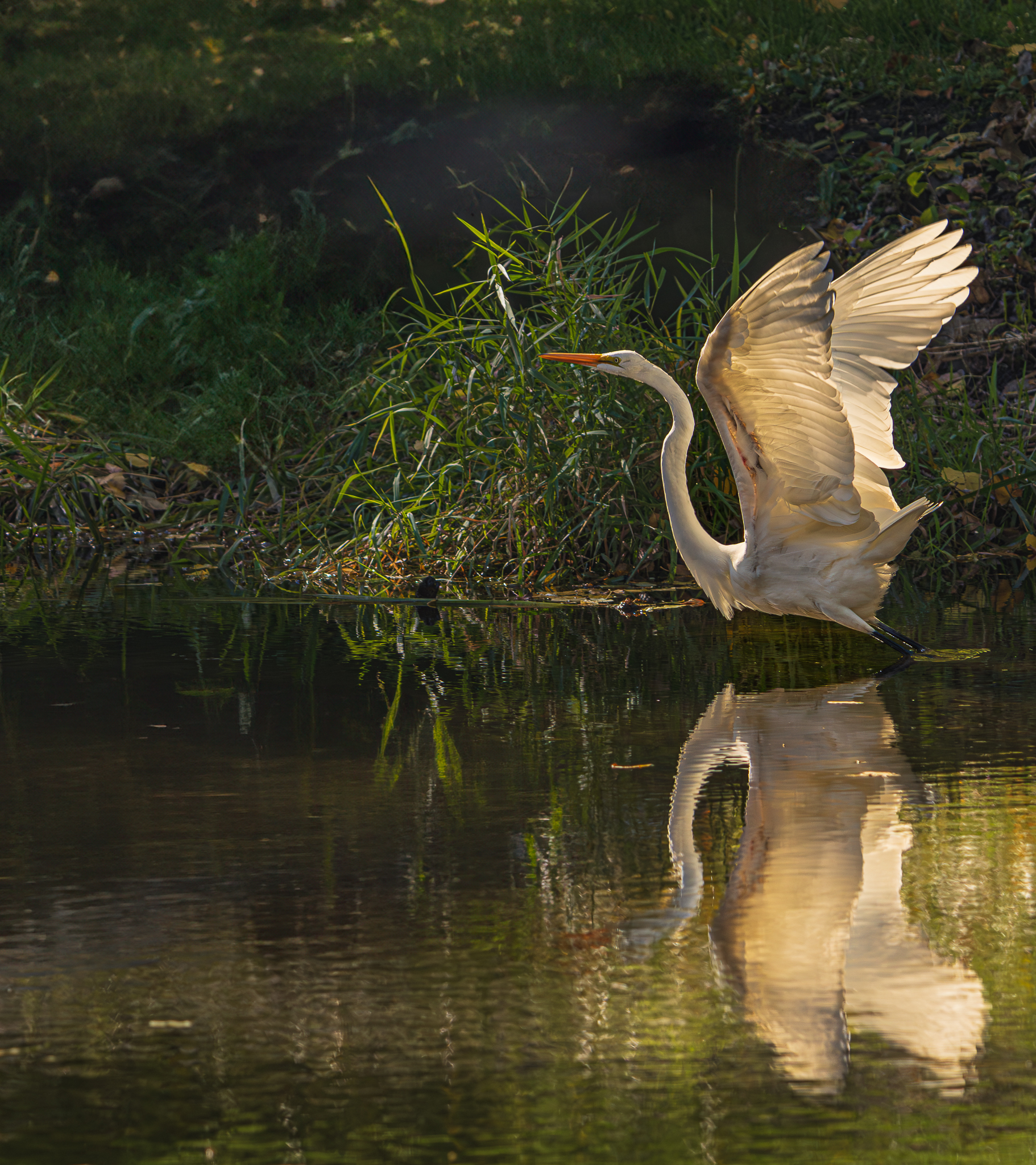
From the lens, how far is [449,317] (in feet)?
27.2

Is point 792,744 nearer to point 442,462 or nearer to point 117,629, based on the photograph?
point 117,629

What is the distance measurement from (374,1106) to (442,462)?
246 inches

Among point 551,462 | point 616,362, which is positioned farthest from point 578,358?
point 551,462

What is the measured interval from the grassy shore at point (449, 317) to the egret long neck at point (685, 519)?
1612mm

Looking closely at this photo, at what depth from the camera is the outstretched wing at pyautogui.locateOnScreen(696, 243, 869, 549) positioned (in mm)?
5004

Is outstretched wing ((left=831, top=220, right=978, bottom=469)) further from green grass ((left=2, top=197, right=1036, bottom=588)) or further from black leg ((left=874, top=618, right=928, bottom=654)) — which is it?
green grass ((left=2, top=197, right=1036, bottom=588))

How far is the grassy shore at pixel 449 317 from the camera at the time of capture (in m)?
7.93

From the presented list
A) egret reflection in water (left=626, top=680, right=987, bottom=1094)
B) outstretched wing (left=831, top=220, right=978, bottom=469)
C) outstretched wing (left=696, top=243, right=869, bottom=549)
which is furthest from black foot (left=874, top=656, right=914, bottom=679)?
egret reflection in water (left=626, top=680, right=987, bottom=1094)

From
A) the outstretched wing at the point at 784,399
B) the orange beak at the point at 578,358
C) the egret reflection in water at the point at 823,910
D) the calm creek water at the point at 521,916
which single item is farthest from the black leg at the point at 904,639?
the orange beak at the point at 578,358

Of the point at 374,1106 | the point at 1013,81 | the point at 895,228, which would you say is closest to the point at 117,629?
the point at 374,1106

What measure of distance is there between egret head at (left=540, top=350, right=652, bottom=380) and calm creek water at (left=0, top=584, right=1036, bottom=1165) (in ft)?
3.88

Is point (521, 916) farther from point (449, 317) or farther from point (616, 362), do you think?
point (449, 317)

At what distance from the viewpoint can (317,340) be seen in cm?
1216

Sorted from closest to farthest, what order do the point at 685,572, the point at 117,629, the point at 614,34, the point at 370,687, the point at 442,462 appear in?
the point at 370,687 → the point at 117,629 → the point at 685,572 → the point at 442,462 → the point at 614,34
